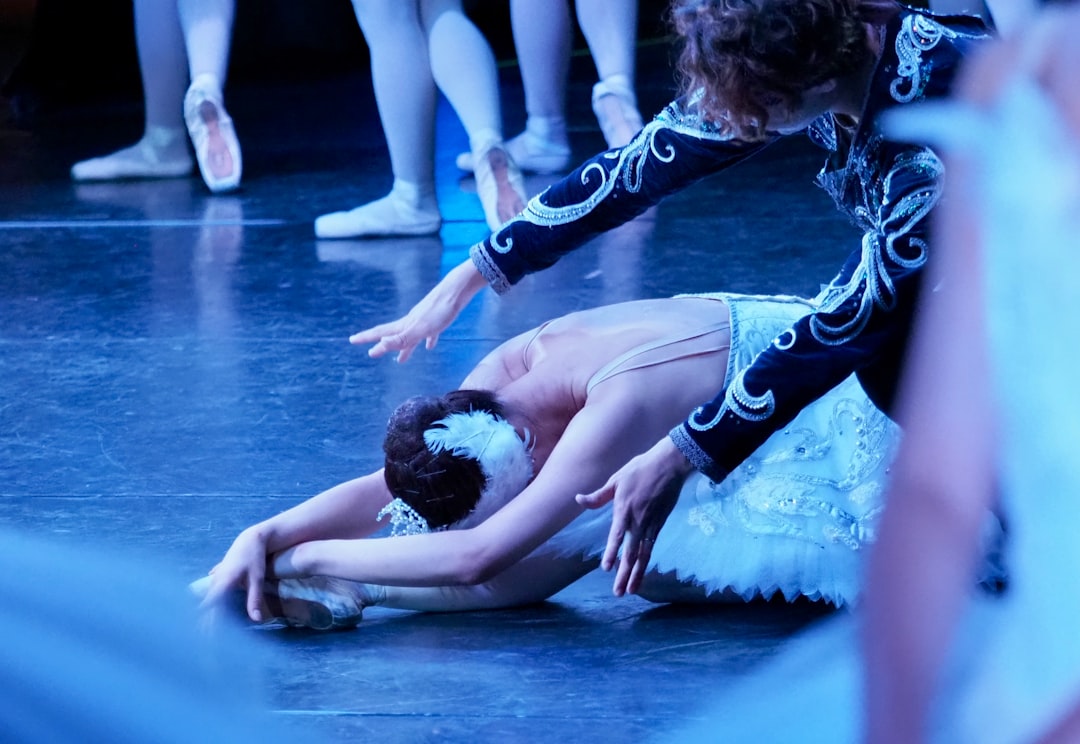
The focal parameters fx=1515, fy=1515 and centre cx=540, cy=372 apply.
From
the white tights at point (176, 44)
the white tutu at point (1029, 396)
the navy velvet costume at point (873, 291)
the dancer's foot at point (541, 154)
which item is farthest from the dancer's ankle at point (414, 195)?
the white tutu at point (1029, 396)

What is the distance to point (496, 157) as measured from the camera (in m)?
3.21

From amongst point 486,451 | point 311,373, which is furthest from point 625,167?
point 311,373

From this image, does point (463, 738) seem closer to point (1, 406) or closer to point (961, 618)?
point (961, 618)

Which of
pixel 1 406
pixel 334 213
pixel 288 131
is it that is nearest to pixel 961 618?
pixel 1 406

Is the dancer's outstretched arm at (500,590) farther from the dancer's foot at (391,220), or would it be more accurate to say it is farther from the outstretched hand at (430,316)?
the dancer's foot at (391,220)

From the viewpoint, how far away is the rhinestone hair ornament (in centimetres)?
164

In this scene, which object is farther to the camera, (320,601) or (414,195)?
(414,195)

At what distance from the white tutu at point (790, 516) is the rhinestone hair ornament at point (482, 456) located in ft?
0.26

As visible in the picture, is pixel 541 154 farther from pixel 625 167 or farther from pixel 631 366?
pixel 631 366

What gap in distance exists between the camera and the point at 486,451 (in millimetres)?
1644

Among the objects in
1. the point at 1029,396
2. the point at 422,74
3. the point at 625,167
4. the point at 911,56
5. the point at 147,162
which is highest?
the point at 1029,396

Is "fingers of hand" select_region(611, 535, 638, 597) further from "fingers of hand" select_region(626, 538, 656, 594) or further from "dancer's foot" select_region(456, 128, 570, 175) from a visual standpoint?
"dancer's foot" select_region(456, 128, 570, 175)

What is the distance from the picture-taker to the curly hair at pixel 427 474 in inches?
64.6

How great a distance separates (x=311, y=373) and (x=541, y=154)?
5.18 ft
